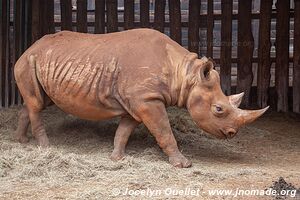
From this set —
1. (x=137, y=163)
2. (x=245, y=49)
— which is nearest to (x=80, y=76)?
(x=137, y=163)

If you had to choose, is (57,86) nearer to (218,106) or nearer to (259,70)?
(218,106)

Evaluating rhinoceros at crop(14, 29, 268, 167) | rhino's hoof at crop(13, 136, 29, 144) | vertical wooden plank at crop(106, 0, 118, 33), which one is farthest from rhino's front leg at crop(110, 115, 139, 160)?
vertical wooden plank at crop(106, 0, 118, 33)

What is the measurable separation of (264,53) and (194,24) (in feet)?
4.24

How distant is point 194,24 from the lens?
31.0 ft

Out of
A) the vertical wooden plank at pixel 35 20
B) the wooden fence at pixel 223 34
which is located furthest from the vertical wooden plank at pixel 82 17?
the vertical wooden plank at pixel 35 20

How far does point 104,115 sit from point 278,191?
8.27 ft

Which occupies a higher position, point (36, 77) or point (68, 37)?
point (68, 37)

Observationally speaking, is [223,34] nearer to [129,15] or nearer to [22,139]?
[129,15]

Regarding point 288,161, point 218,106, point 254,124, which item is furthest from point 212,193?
point 254,124

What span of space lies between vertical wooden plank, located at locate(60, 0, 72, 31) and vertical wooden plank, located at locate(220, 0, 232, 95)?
2697mm

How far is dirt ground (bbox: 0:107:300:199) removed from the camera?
498cm

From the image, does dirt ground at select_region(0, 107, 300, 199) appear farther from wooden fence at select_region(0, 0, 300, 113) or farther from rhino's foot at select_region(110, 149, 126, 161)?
wooden fence at select_region(0, 0, 300, 113)

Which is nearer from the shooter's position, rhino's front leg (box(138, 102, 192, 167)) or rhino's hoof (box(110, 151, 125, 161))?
rhino's front leg (box(138, 102, 192, 167))

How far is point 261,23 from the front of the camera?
30.6ft
